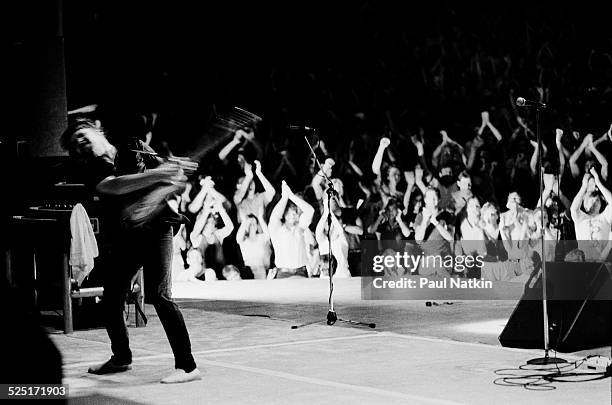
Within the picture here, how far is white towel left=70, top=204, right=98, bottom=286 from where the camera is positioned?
28.0 feet

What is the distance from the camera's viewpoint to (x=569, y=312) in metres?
7.23

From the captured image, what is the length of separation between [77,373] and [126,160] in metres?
1.62

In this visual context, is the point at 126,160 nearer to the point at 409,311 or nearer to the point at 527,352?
the point at 527,352

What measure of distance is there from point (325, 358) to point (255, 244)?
26.5ft

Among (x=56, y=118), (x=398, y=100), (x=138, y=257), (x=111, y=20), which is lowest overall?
(x=138, y=257)

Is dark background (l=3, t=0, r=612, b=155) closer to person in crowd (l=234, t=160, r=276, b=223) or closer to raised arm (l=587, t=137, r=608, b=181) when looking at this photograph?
raised arm (l=587, t=137, r=608, b=181)

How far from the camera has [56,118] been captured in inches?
384

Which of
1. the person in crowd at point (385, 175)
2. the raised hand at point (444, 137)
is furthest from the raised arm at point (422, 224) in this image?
the raised hand at point (444, 137)

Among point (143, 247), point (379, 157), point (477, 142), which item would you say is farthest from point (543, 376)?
point (477, 142)

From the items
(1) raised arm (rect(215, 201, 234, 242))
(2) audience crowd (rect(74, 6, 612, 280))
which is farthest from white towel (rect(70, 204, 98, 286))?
(1) raised arm (rect(215, 201, 234, 242))

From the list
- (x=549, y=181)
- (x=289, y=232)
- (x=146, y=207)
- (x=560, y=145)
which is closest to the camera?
(x=146, y=207)

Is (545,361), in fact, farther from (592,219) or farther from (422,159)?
(422,159)

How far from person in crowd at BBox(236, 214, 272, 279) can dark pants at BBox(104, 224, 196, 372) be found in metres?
8.73

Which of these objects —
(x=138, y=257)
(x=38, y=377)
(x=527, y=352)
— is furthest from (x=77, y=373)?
(x=527, y=352)
